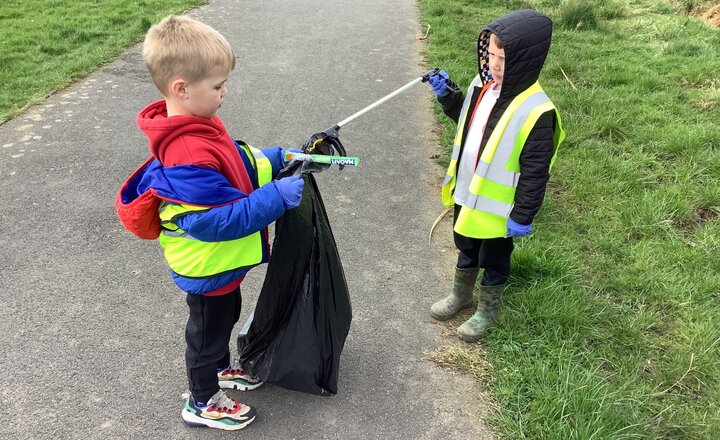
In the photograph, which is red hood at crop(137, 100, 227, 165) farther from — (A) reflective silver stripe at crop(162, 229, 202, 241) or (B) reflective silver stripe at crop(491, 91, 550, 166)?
(B) reflective silver stripe at crop(491, 91, 550, 166)

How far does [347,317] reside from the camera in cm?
236

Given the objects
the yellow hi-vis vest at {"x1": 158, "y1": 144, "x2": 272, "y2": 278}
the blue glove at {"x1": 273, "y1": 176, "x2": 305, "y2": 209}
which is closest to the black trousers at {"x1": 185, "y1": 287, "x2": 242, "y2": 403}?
the yellow hi-vis vest at {"x1": 158, "y1": 144, "x2": 272, "y2": 278}

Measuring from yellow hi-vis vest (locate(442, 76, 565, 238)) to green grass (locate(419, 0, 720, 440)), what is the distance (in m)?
0.64

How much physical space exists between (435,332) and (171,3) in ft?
26.9

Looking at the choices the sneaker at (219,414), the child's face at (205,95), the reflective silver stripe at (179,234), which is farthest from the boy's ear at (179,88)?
the sneaker at (219,414)

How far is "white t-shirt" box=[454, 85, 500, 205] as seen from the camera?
2494 millimetres

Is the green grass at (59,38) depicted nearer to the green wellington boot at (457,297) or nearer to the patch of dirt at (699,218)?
the green wellington boot at (457,297)

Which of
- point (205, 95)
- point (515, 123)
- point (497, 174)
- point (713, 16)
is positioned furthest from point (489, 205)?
point (713, 16)

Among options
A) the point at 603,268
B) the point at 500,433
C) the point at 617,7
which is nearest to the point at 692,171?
the point at 603,268

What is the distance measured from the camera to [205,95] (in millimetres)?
1771

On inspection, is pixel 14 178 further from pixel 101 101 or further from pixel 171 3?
pixel 171 3

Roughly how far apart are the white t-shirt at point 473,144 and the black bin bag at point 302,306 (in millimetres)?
794

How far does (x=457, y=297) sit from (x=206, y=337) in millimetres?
→ 1439

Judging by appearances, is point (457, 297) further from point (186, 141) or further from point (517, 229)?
point (186, 141)
